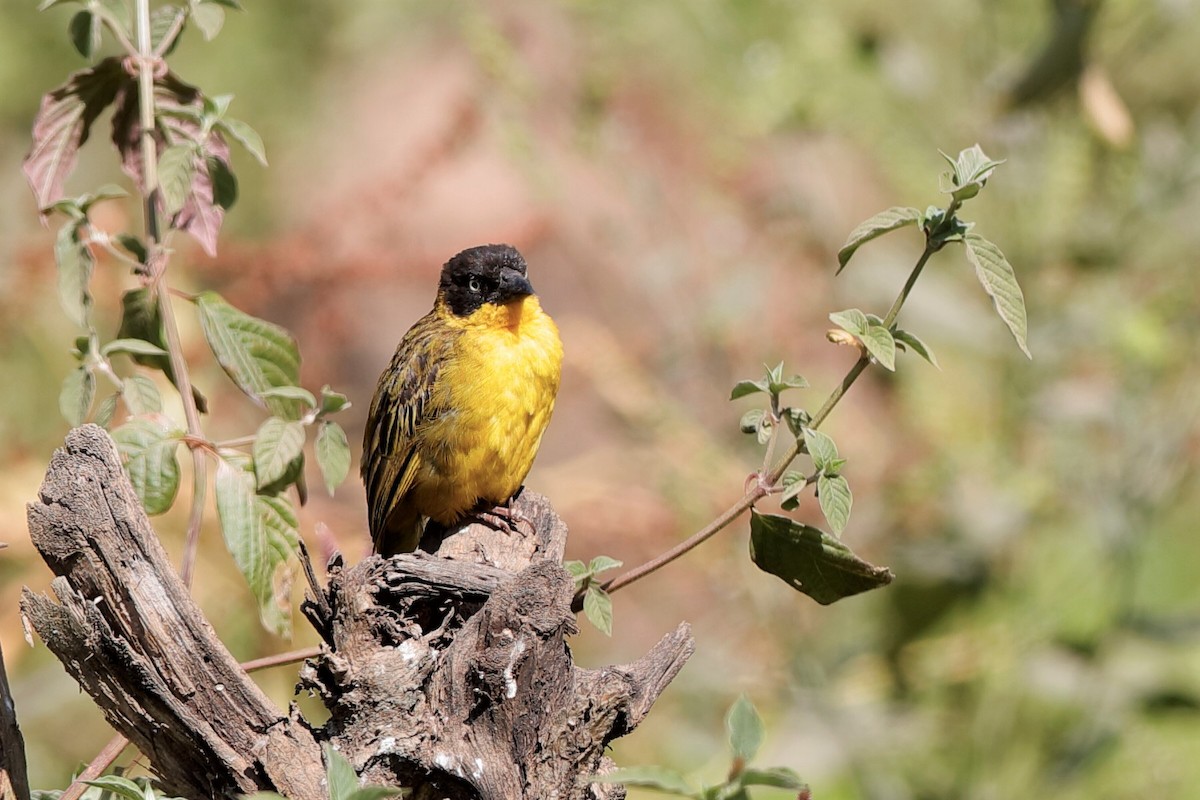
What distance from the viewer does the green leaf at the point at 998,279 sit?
1.59 meters

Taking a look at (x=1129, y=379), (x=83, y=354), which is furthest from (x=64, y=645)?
(x=1129, y=379)

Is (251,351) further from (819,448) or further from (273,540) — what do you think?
(819,448)

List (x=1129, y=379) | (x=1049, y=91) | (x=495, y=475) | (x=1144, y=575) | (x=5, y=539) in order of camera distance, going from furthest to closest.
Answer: (x=1144, y=575) < (x=1129, y=379) < (x=1049, y=91) < (x=5, y=539) < (x=495, y=475)

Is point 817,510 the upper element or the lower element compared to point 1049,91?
lower

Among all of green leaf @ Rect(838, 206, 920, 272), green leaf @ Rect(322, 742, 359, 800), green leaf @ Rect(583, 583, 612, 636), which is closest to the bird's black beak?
green leaf @ Rect(583, 583, 612, 636)

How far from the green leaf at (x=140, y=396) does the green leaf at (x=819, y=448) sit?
1.03 meters

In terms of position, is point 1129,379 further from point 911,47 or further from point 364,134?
point 364,134

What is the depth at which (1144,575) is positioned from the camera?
598 cm

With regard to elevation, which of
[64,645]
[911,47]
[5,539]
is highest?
[911,47]

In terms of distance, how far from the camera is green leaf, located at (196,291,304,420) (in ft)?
6.74

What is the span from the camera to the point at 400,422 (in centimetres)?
327

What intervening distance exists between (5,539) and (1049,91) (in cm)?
350

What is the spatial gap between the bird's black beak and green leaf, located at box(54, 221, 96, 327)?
133 cm

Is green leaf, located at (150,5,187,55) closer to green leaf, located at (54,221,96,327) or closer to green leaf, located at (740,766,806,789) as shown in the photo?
green leaf, located at (54,221,96,327)
